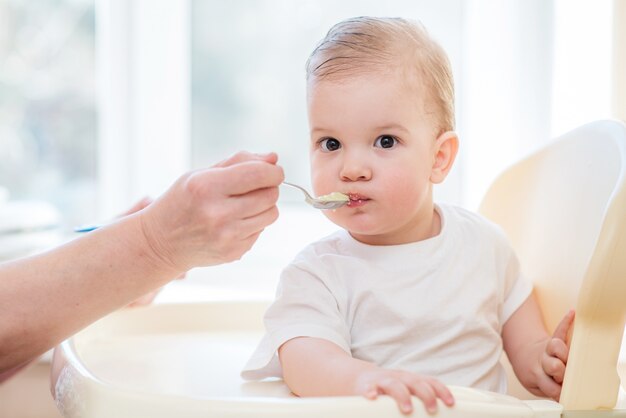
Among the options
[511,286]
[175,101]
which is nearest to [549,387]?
[511,286]

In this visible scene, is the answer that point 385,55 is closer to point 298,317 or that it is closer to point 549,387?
point 298,317

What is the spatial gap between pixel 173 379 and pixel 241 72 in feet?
3.34

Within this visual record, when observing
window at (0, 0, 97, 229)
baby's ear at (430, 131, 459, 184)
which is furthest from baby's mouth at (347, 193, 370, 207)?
window at (0, 0, 97, 229)

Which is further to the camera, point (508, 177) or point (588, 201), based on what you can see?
point (508, 177)

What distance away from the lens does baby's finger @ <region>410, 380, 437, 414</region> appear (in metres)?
0.62

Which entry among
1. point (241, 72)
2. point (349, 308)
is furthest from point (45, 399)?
point (349, 308)

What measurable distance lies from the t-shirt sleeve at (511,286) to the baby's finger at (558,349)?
0.37 ft

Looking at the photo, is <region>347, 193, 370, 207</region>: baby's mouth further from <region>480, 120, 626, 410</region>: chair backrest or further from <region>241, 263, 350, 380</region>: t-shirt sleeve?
<region>480, 120, 626, 410</region>: chair backrest

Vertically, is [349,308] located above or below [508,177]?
below

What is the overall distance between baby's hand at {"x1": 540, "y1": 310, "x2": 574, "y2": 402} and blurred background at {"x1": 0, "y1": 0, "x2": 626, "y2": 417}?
0.67 metres

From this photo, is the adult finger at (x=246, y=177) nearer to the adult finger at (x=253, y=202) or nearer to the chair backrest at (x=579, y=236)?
the adult finger at (x=253, y=202)

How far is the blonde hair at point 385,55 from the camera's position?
2.67 feet

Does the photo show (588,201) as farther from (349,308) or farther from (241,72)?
(241,72)

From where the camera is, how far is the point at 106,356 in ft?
3.30
